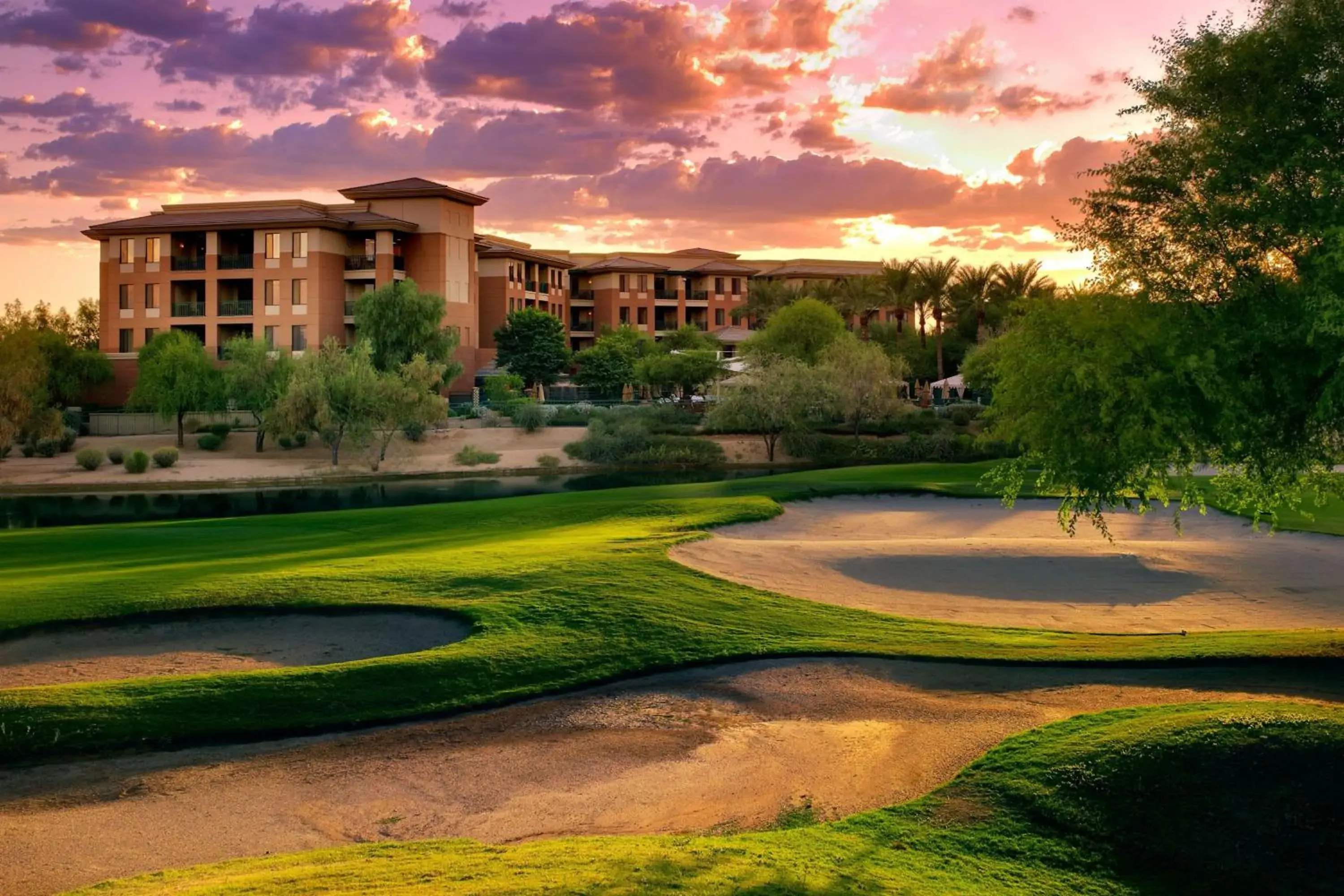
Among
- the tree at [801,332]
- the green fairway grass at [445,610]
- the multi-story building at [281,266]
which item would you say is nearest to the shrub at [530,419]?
the tree at [801,332]

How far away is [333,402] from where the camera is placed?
2309 inches

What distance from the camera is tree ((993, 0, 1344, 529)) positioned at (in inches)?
486

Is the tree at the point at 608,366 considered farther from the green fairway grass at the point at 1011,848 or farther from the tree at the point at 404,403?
the green fairway grass at the point at 1011,848

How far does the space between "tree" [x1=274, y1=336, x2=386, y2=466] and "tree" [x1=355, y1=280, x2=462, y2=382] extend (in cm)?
1593

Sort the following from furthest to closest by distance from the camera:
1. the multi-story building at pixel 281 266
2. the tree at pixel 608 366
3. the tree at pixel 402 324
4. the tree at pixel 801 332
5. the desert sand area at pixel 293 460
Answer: the tree at pixel 608 366
the multi-story building at pixel 281 266
the tree at pixel 801 332
the tree at pixel 402 324
the desert sand area at pixel 293 460

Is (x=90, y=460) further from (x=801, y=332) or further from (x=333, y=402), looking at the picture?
(x=801, y=332)

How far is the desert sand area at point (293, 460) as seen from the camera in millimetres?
55375

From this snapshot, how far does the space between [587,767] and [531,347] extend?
8559 centimetres

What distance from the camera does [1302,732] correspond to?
10.4 meters

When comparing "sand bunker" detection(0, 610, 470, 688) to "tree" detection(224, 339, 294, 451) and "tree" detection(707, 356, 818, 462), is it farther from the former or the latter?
"tree" detection(224, 339, 294, 451)

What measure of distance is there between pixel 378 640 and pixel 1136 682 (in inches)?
389

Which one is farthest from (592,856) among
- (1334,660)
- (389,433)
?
(389,433)

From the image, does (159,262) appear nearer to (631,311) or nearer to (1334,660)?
(631,311)

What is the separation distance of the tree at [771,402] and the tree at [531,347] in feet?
107
